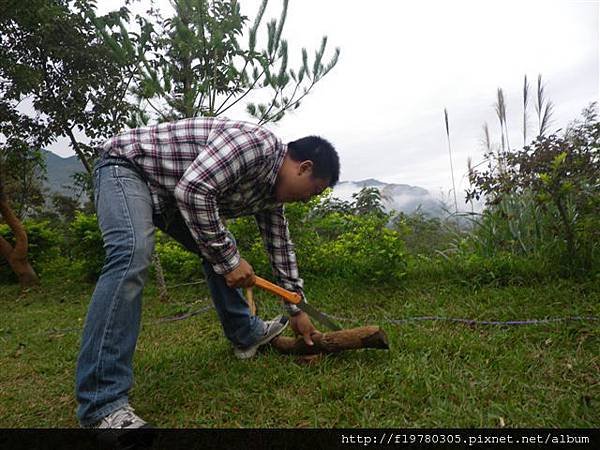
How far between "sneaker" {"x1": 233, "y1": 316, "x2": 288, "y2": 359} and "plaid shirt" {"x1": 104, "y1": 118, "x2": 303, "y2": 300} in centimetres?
60

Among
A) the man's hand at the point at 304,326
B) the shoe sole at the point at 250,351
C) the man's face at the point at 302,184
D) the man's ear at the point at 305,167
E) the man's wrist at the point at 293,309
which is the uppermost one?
the man's ear at the point at 305,167

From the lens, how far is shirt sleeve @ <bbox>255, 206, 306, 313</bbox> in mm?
2070

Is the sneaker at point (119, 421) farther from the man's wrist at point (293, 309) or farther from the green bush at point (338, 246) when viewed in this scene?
the green bush at point (338, 246)

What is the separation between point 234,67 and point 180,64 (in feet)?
1.79

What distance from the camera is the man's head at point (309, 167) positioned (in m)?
1.67

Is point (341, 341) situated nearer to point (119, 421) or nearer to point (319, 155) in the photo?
point (319, 155)

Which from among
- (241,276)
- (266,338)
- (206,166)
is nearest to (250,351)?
(266,338)

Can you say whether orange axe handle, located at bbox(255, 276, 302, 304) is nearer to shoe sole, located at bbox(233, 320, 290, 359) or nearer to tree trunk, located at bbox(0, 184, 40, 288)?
shoe sole, located at bbox(233, 320, 290, 359)

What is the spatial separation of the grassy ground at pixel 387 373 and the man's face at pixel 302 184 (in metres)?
0.77

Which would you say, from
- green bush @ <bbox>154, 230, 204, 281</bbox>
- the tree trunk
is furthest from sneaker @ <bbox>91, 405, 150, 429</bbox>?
the tree trunk

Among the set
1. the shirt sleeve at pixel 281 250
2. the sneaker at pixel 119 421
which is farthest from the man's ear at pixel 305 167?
the sneaker at pixel 119 421

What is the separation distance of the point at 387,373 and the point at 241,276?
2.36 ft

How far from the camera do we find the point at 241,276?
167 centimetres
